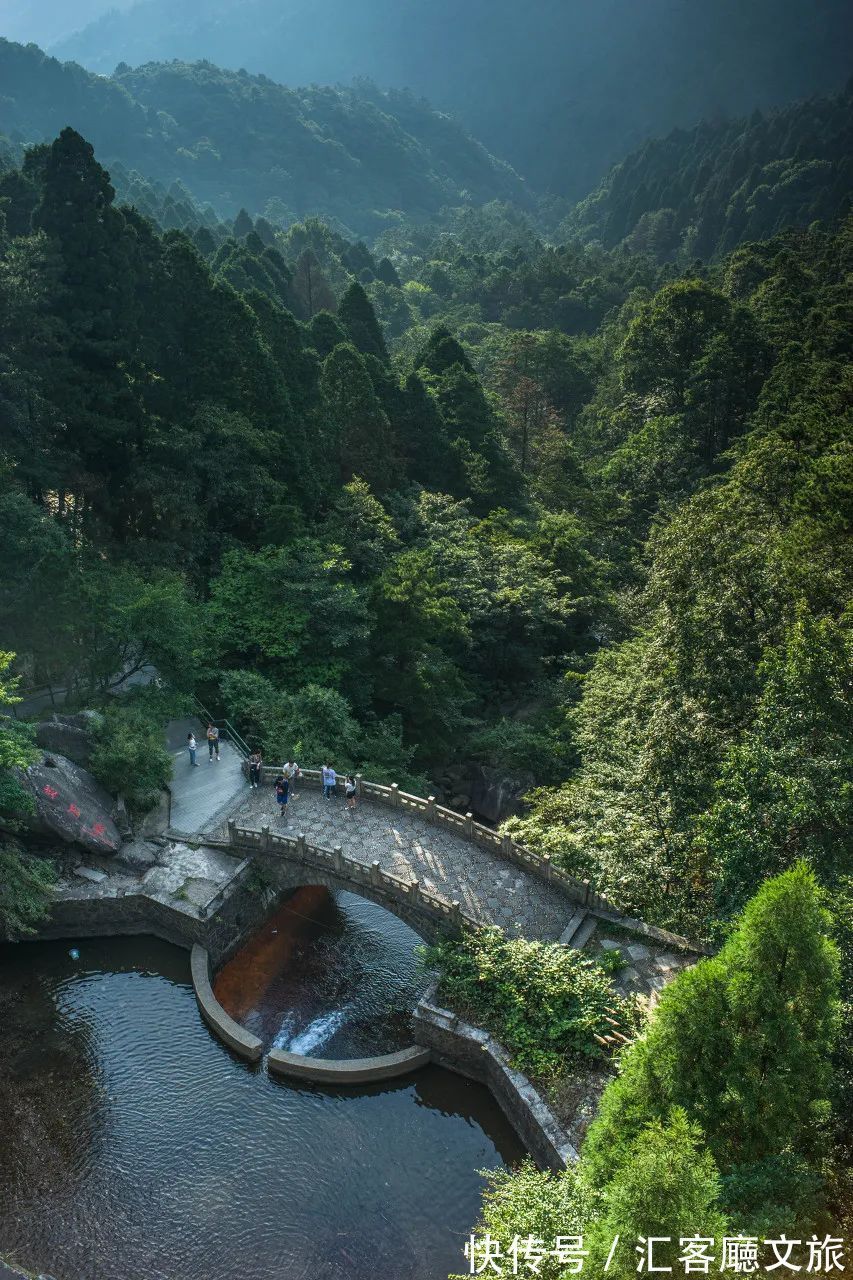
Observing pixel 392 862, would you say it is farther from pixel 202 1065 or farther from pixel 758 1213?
pixel 758 1213

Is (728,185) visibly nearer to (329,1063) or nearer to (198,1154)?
(329,1063)

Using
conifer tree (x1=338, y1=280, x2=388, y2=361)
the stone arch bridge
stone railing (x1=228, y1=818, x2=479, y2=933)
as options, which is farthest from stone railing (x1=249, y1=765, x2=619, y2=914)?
conifer tree (x1=338, y1=280, x2=388, y2=361)

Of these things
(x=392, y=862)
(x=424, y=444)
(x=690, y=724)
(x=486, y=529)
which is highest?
(x=424, y=444)

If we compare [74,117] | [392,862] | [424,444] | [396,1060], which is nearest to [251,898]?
[392,862]

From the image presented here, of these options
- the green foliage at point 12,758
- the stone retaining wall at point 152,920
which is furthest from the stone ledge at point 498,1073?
the green foliage at point 12,758

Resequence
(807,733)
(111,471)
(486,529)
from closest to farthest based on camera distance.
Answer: (807,733), (111,471), (486,529)

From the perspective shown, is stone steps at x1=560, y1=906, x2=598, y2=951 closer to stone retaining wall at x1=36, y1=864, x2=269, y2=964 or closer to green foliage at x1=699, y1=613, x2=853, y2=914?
green foliage at x1=699, y1=613, x2=853, y2=914
